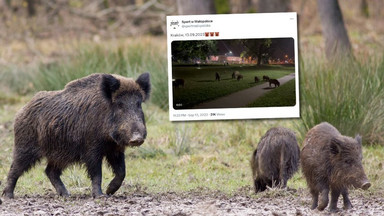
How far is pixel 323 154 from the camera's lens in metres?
6.65

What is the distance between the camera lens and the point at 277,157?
25.0 feet

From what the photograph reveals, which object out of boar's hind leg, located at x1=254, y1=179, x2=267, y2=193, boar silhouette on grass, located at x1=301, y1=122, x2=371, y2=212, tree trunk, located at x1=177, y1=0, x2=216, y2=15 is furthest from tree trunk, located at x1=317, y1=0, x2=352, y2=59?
boar silhouette on grass, located at x1=301, y1=122, x2=371, y2=212

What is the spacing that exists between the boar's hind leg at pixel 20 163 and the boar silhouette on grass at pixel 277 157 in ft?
7.61

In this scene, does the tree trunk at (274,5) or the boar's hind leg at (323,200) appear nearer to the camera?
the boar's hind leg at (323,200)

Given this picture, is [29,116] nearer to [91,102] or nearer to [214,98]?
[91,102]

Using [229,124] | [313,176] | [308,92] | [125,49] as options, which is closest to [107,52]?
[125,49]

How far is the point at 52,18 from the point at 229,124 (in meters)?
15.9

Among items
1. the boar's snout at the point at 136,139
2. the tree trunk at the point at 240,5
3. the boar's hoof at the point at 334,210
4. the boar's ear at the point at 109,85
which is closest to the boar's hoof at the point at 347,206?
the boar's hoof at the point at 334,210

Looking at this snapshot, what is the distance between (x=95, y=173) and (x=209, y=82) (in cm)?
212

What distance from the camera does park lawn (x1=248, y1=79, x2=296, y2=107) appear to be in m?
8.63

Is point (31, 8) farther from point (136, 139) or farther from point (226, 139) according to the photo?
point (136, 139)

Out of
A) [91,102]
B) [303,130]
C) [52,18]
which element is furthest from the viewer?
[52,18]

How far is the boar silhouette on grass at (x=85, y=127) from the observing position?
7.36 meters

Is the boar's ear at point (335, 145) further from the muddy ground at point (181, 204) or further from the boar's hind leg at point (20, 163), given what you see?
the boar's hind leg at point (20, 163)
